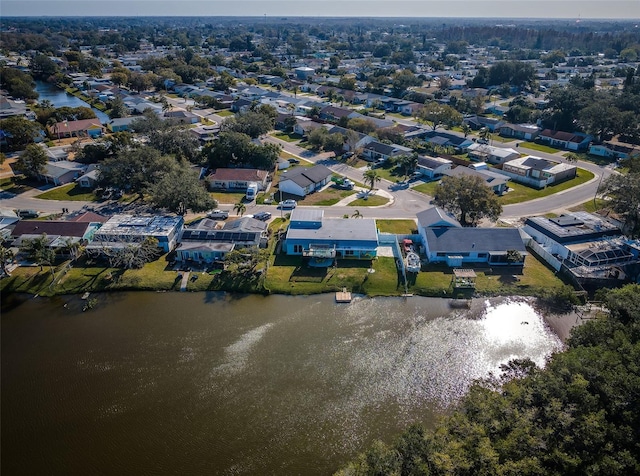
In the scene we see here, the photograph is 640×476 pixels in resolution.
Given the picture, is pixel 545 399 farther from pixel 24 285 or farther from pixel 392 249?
pixel 24 285

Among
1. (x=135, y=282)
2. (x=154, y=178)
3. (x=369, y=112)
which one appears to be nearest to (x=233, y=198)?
(x=154, y=178)

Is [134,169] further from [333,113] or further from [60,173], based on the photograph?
[333,113]

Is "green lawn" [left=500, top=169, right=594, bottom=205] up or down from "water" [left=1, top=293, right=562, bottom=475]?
up

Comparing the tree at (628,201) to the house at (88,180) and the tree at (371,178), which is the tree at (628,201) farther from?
the house at (88,180)

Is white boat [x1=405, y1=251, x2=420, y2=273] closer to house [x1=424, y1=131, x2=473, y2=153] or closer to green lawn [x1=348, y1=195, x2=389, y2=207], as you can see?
green lawn [x1=348, y1=195, x2=389, y2=207]

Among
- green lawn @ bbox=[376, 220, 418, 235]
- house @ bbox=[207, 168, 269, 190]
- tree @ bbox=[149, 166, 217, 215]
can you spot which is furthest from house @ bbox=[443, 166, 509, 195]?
tree @ bbox=[149, 166, 217, 215]

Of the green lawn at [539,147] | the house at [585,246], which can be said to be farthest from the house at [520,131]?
the house at [585,246]

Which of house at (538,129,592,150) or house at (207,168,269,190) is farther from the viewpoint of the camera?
house at (538,129,592,150)
